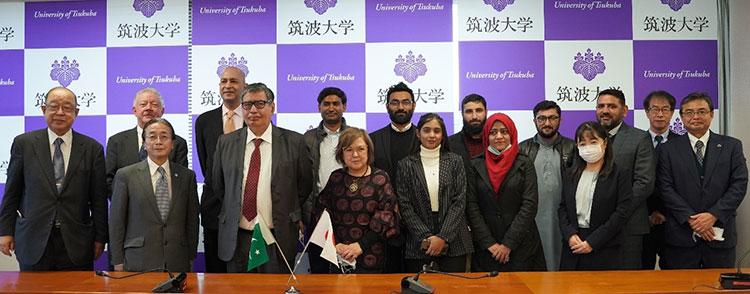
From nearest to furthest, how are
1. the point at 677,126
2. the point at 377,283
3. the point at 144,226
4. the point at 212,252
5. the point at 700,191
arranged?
the point at 377,283 < the point at 144,226 < the point at 700,191 < the point at 212,252 < the point at 677,126

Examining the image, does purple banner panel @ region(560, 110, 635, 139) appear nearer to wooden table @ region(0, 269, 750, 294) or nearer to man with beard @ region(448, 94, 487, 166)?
man with beard @ region(448, 94, 487, 166)

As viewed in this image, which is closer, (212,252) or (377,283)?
(377,283)

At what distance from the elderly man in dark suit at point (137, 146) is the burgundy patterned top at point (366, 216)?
3.58 feet

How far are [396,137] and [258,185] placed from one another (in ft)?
3.47

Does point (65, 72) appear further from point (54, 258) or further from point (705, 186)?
point (705, 186)

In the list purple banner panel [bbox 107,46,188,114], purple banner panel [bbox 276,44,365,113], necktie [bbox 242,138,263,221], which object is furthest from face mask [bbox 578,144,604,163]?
purple banner panel [bbox 107,46,188,114]

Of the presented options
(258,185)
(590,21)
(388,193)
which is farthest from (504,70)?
(258,185)

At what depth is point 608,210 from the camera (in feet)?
12.4

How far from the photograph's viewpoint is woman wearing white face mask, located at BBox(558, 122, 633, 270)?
3764 mm

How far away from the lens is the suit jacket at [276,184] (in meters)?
3.53

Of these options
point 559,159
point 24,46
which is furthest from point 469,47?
point 24,46

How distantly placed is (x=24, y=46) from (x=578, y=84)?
4186mm

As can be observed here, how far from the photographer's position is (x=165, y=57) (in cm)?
501

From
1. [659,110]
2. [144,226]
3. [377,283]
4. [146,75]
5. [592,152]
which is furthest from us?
[146,75]
